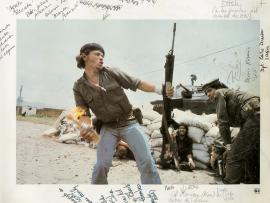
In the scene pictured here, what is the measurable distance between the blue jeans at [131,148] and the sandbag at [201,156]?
15cm

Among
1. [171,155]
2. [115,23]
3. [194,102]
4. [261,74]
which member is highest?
[115,23]

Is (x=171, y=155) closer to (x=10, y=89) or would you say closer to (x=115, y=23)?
(x=115, y=23)

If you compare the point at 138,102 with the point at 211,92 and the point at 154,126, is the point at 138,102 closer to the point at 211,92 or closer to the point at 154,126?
the point at 154,126

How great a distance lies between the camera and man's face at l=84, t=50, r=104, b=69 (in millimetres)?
1753

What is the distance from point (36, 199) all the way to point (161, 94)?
0.59m

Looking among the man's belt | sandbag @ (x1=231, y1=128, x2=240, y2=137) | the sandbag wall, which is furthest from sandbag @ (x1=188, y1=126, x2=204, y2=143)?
the man's belt

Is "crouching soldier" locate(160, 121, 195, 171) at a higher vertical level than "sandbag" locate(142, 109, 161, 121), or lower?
lower

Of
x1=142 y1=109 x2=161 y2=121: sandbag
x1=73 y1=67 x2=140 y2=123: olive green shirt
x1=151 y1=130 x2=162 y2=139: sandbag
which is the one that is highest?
x1=73 y1=67 x2=140 y2=123: olive green shirt

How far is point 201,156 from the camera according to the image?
1.75m

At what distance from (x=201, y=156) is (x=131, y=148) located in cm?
26

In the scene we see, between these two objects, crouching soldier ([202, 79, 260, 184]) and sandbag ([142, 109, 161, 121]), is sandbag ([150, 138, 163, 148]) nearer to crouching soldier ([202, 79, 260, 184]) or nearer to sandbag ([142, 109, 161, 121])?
sandbag ([142, 109, 161, 121])

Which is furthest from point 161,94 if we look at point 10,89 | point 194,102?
point 10,89

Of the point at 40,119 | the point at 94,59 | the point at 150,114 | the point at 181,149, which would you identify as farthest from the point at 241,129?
the point at 40,119

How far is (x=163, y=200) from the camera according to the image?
176 centimetres
